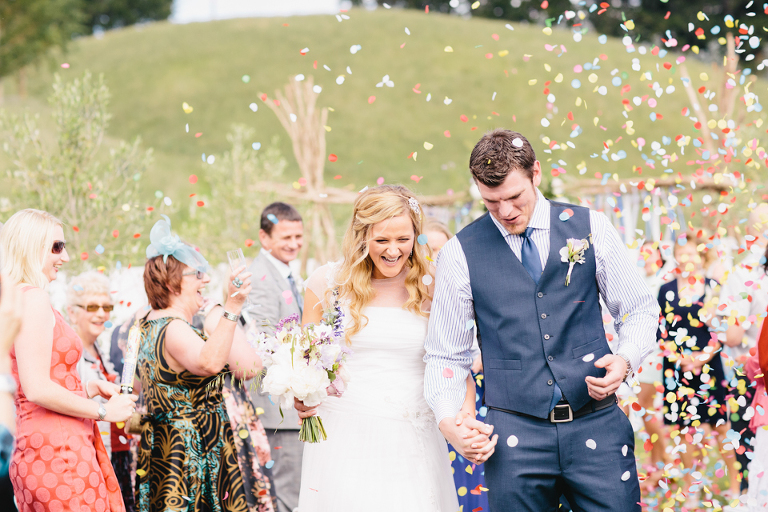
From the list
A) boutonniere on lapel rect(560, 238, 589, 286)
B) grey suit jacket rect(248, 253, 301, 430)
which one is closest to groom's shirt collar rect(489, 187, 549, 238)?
boutonniere on lapel rect(560, 238, 589, 286)

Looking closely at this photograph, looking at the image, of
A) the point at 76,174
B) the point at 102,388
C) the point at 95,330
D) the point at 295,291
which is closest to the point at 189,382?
the point at 102,388

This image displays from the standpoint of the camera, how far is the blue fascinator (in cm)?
362

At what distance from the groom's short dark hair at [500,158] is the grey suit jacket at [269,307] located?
240cm

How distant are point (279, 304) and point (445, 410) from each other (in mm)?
2332

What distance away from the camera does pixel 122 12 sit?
46.5 metres

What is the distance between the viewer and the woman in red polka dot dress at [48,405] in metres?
2.84

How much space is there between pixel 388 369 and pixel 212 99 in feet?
101

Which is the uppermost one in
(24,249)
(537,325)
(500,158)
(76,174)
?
(76,174)

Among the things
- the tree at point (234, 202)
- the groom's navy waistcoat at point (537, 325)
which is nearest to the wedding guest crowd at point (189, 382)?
the groom's navy waistcoat at point (537, 325)

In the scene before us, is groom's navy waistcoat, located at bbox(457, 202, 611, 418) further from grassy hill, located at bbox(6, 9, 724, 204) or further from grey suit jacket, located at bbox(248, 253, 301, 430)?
grassy hill, located at bbox(6, 9, 724, 204)

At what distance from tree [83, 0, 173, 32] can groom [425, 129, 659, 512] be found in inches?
1907

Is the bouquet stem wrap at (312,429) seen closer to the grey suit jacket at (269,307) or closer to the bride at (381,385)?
the bride at (381,385)

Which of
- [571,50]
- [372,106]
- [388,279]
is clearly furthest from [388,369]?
[571,50]

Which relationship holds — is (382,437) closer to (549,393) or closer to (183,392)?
(549,393)
